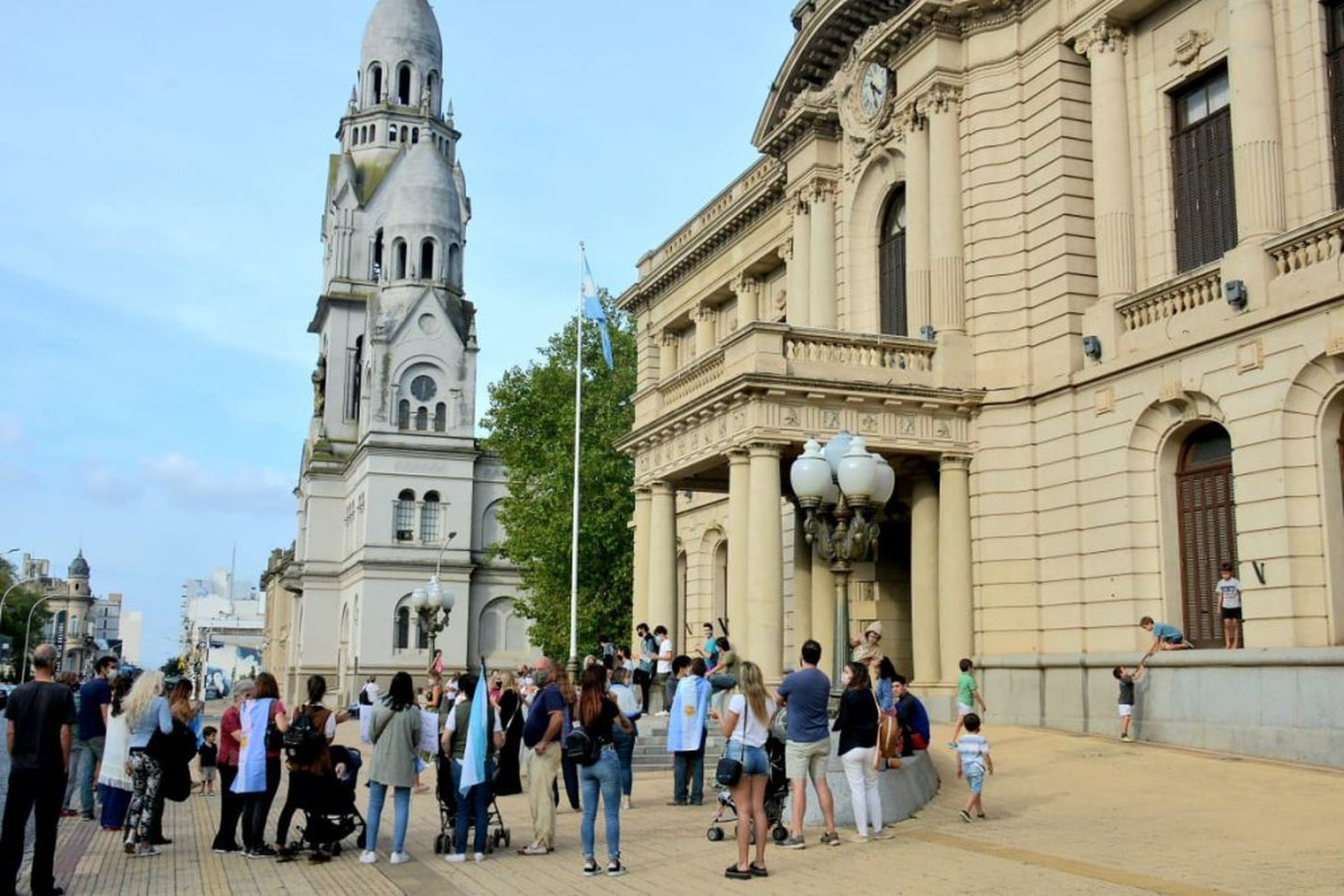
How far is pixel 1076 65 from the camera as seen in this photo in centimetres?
2505

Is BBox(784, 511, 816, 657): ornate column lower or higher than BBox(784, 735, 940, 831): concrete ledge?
higher

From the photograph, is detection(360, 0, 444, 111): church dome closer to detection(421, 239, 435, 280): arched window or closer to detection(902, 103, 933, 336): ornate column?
detection(421, 239, 435, 280): arched window

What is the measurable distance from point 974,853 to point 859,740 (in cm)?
152

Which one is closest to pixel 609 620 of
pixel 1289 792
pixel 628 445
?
pixel 628 445

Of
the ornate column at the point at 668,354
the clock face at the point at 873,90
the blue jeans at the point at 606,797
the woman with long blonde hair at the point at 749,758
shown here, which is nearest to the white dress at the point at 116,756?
the blue jeans at the point at 606,797

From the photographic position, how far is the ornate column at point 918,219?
1056 inches

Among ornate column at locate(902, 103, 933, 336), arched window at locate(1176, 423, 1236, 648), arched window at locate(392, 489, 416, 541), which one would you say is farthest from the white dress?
arched window at locate(392, 489, 416, 541)

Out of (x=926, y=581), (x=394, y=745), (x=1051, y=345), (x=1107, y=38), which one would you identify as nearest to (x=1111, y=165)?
(x=1107, y=38)

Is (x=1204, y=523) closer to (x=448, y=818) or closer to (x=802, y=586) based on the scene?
(x=802, y=586)

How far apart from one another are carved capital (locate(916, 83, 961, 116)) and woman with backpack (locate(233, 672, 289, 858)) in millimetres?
17759

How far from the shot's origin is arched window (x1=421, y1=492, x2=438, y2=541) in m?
71.0

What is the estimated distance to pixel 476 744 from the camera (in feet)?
43.9

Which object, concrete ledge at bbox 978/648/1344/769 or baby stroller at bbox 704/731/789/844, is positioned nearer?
baby stroller at bbox 704/731/789/844

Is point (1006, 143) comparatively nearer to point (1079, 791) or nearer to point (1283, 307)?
point (1283, 307)
